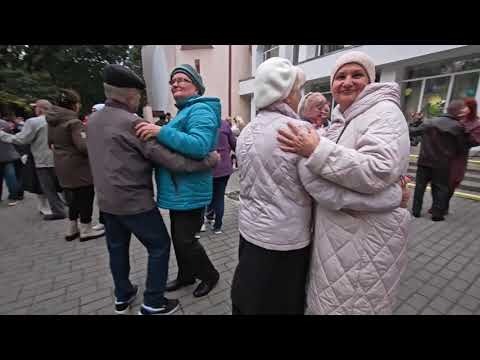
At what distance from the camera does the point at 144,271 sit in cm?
277

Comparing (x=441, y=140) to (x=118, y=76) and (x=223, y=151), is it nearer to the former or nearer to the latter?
(x=223, y=151)

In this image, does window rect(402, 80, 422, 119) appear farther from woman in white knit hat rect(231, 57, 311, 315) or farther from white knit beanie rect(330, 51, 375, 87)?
woman in white knit hat rect(231, 57, 311, 315)

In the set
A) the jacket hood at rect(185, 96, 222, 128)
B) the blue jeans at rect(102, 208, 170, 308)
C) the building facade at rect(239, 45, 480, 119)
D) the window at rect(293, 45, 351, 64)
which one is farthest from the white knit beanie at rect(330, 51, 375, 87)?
the window at rect(293, 45, 351, 64)

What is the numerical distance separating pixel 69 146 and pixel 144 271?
1.91 metres

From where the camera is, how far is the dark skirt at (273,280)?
1312 mm

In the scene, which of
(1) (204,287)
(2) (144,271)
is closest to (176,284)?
(1) (204,287)

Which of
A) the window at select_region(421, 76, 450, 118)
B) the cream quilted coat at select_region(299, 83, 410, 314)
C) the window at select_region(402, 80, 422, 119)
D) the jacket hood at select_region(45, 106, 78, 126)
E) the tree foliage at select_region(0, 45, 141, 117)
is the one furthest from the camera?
the tree foliage at select_region(0, 45, 141, 117)

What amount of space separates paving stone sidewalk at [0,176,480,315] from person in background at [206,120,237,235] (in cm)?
33

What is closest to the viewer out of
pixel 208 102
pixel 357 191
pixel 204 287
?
pixel 357 191

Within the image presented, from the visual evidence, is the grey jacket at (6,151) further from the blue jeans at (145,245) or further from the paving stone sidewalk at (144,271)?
the blue jeans at (145,245)

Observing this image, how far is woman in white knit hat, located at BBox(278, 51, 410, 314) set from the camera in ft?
3.29

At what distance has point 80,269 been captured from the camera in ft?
9.21
